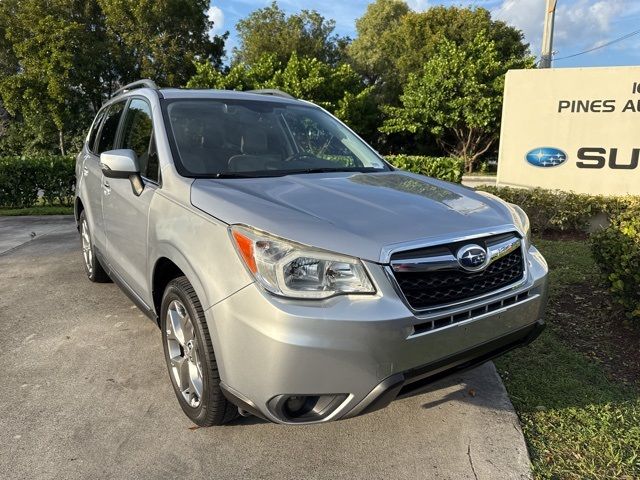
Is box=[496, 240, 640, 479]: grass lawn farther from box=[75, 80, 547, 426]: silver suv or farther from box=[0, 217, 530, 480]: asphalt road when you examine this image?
box=[75, 80, 547, 426]: silver suv

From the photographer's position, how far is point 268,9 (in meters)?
34.1

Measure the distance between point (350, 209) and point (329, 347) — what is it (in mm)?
684

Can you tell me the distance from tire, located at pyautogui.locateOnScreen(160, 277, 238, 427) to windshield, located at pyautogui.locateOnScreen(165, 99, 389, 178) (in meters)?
0.74

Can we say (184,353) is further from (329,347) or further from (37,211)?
(37,211)

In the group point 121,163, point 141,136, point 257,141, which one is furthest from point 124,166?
point 257,141

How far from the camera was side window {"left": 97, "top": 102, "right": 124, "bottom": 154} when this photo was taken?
162 inches

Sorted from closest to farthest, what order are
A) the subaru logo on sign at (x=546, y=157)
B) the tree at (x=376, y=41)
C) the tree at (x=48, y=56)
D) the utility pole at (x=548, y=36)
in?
the subaru logo on sign at (x=546, y=157), the utility pole at (x=548, y=36), the tree at (x=48, y=56), the tree at (x=376, y=41)

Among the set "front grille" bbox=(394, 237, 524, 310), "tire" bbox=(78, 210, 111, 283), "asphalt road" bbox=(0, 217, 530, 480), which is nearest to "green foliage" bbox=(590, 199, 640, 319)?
"asphalt road" bbox=(0, 217, 530, 480)

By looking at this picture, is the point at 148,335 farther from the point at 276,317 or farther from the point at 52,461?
the point at 276,317

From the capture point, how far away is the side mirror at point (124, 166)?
290 centimetres

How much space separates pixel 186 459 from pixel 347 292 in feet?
3.97

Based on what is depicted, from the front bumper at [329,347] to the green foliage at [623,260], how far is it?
2.12 metres

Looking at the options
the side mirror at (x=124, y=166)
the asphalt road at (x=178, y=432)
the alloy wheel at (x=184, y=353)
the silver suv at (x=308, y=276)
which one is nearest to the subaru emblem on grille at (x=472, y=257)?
the silver suv at (x=308, y=276)

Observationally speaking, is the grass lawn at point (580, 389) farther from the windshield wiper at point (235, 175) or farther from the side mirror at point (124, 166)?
the side mirror at point (124, 166)
